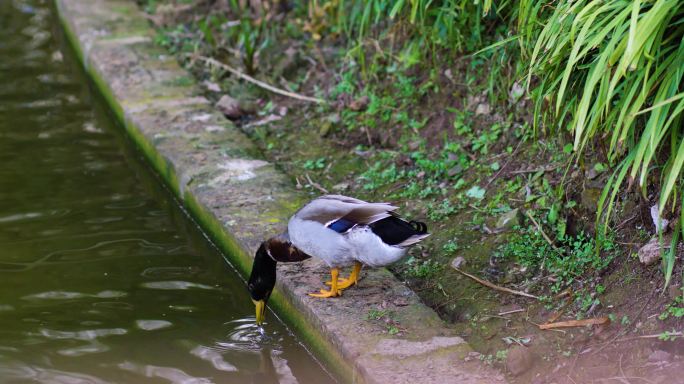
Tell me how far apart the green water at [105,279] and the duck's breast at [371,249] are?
0.48 metres

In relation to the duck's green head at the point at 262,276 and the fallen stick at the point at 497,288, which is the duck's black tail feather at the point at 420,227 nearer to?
the fallen stick at the point at 497,288

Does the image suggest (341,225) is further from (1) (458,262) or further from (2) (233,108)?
(2) (233,108)

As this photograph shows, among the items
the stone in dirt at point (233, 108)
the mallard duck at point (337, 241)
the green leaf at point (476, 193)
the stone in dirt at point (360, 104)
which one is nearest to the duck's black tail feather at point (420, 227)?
the mallard duck at point (337, 241)

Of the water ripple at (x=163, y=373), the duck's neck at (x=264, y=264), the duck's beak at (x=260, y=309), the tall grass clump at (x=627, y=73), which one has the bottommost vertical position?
the water ripple at (x=163, y=373)

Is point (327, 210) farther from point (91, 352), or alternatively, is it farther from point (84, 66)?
point (84, 66)

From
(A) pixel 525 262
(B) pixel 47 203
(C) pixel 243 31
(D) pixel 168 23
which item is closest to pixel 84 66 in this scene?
(D) pixel 168 23

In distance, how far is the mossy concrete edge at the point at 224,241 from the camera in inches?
144

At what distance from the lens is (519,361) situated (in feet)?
11.2

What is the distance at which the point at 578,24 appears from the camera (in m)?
3.34

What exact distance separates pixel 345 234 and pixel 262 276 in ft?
1.50

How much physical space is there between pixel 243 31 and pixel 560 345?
392 cm

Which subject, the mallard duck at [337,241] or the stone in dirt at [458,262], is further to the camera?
the stone in dirt at [458,262]

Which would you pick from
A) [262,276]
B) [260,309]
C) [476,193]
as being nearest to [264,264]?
[262,276]

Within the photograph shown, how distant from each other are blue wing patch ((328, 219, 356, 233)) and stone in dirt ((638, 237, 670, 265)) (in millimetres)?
1110
